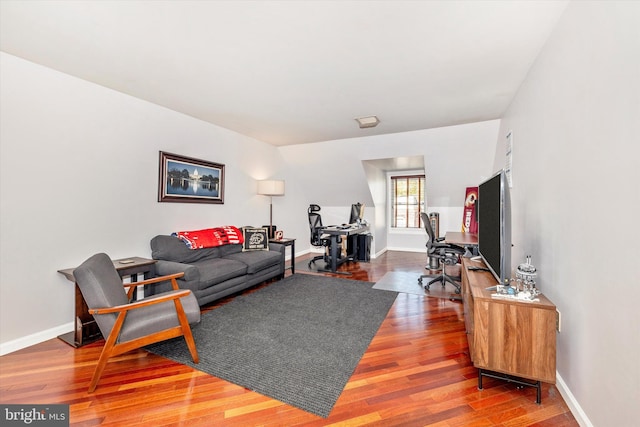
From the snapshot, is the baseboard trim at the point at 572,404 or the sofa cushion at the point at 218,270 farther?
the sofa cushion at the point at 218,270

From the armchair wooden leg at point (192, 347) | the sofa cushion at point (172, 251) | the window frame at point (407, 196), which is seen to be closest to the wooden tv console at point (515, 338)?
the armchair wooden leg at point (192, 347)

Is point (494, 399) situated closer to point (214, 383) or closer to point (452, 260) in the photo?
point (214, 383)

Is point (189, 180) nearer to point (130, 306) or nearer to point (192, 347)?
point (130, 306)

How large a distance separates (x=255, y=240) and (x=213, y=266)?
43.4 inches

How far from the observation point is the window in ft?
23.9

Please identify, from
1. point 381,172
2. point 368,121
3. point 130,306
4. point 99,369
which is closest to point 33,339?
point 99,369

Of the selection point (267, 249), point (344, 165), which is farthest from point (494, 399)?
point (344, 165)

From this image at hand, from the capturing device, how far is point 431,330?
2.75 meters

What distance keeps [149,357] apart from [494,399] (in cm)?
258

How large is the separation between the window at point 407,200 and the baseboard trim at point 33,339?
21.9ft

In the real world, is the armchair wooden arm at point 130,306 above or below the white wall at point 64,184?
below

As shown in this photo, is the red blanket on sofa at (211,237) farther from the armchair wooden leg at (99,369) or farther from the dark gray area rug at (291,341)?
the armchair wooden leg at (99,369)

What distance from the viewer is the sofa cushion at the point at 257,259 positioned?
3898 mm

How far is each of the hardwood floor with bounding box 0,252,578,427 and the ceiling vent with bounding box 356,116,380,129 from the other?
297 cm
